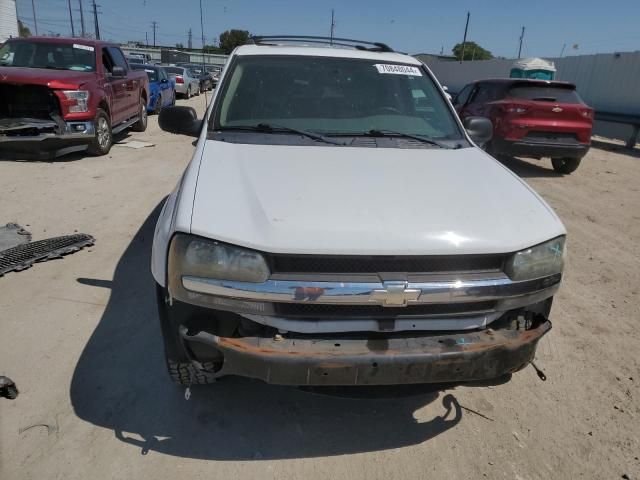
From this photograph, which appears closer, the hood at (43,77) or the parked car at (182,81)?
the hood at (43,77)

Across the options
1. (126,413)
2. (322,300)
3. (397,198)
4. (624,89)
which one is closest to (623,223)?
(397,198)

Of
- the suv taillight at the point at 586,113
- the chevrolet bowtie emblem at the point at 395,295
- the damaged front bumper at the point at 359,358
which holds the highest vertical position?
the suv taillight at the point at 586,113

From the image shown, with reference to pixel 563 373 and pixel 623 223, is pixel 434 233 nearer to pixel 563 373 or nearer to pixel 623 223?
pixel 563 373

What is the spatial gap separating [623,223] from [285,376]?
5864 mm

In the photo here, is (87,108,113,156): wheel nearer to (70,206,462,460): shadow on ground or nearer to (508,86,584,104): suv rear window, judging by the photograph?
(70,206,462,460): shadow on ground

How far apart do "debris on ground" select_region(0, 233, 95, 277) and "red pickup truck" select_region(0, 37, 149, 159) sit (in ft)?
12.7

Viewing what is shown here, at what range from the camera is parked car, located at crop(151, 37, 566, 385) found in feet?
6.61

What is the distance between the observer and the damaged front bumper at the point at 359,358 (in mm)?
2014

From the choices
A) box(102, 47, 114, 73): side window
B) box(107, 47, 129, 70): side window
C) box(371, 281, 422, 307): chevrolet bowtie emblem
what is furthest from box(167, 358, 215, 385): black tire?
box(107, 47, 129, 70): side window

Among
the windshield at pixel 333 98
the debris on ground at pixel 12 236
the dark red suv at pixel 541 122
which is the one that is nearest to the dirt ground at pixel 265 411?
the debris on ground at pixel 12 236

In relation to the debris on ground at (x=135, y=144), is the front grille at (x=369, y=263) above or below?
above

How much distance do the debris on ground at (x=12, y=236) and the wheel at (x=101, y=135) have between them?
147 inches

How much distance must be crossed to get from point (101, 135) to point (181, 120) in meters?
5.86

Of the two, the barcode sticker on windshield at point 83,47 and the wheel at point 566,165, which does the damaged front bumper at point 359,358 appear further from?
the barcode sticker on windshield at point 83,47
